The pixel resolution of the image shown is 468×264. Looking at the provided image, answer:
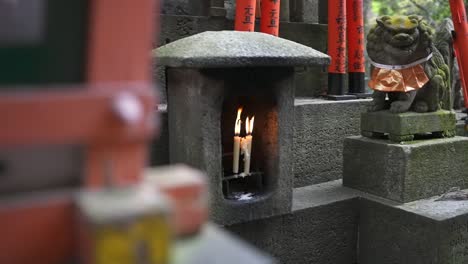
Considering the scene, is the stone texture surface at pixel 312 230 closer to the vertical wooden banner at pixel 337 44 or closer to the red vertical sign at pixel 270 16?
the vertical wooden banner at pixel 337 44

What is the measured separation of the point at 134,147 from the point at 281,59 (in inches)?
75.1

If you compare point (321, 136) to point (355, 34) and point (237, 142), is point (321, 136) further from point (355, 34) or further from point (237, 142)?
point (355, 34)

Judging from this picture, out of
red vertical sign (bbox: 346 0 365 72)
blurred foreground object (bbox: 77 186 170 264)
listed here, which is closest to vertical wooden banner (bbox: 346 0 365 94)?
red vertical sign (bbox: 346 0 365 72)

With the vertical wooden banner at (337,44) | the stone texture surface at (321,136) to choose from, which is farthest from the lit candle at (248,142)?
the vertical wooden banner at (337,44)

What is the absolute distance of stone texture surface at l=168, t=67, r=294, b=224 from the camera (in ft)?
10.5

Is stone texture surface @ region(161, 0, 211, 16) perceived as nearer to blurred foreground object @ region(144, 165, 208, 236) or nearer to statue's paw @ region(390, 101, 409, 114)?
statue's paw @ region(390, 101, 409, 114)

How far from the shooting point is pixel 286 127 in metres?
3.55

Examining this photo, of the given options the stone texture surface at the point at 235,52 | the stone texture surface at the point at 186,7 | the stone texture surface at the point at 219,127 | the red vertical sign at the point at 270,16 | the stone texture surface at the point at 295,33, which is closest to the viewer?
the stone texture surface at the point at 235,52

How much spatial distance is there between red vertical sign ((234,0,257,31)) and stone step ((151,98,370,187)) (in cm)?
87

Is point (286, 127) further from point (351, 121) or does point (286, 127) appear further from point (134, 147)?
point (134, 147)

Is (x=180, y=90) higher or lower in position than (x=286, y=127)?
higher

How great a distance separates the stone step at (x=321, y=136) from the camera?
14.8ft

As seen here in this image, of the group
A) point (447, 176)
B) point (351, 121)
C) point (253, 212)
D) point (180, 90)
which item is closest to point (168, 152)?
point (180, 90)

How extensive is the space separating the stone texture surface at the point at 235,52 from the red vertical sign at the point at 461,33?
1665 millimetres
